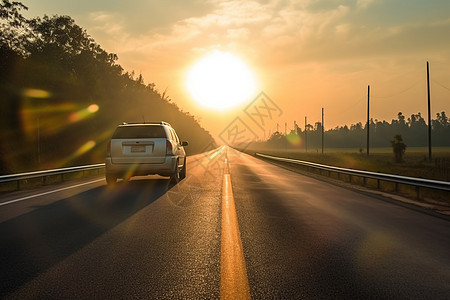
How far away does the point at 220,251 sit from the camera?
15.4ft

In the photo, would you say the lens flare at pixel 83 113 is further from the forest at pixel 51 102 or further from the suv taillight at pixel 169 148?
the suv taillight at pixel 169 148

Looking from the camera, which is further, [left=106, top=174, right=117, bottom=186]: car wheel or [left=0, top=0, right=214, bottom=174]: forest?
[left=0, top=0, right=214, bottom=174]: forest

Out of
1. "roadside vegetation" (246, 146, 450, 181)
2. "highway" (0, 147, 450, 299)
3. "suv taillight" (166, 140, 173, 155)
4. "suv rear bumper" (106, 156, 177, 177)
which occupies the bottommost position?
"roadside vegetation" (246, 146, 450, 181)

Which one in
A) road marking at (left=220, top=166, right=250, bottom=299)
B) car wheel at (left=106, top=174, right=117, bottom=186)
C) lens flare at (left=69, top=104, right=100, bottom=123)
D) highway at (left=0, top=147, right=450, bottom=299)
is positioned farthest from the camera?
lens flare at (left=69, top=104, right=100, bottom=123)

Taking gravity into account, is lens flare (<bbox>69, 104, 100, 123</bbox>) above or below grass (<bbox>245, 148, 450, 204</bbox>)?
above

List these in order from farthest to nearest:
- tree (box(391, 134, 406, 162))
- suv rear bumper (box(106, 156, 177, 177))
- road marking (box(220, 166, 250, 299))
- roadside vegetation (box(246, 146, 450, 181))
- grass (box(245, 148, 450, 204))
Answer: tree (box(391, 134, 406, 162)) → roadside vegetation (box(246, 146, 450, 181)) → grass (box(245, 148, 450, 204)) → suv rear bumper (box(106, 156, 177, 177)) → road marking (box(220, 166, 250, 299))

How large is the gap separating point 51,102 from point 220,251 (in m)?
37.4

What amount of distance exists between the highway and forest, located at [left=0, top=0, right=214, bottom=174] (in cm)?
1881

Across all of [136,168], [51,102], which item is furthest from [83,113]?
[136,168]

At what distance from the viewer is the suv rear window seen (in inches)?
500

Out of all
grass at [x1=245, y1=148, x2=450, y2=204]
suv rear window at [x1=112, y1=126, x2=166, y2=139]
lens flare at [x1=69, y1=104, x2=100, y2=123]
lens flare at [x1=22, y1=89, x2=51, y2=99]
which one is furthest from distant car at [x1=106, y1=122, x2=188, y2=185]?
lens flare at [x1=69, y1=104, x2=100, y2=123]

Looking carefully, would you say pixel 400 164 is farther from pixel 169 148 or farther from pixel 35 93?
pixel 35 93

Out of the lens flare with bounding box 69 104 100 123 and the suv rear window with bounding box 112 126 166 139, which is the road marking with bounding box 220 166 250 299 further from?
the lens flare with bounding box 69 104 100 123

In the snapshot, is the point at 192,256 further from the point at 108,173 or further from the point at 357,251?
the point at 108,173
